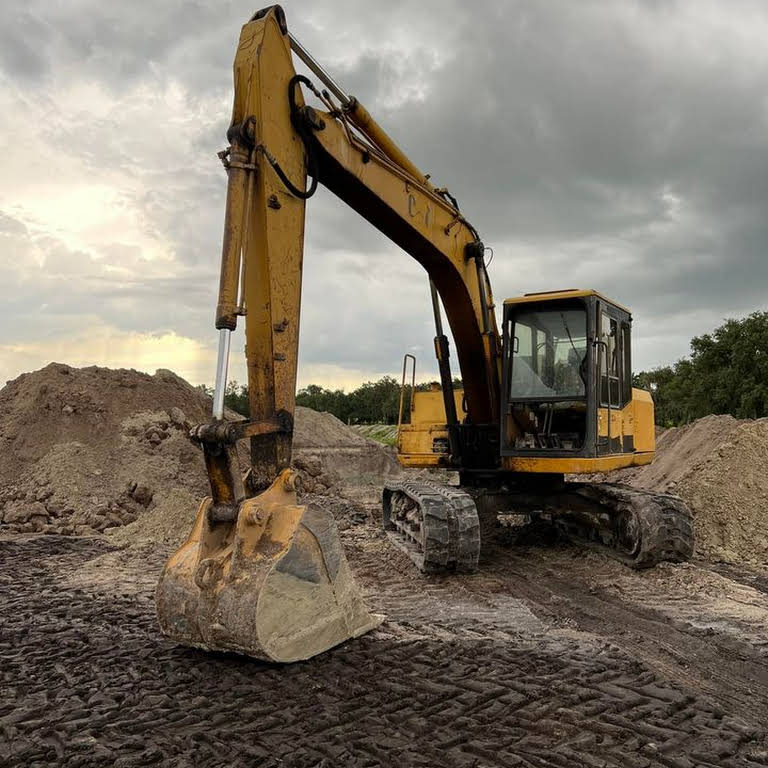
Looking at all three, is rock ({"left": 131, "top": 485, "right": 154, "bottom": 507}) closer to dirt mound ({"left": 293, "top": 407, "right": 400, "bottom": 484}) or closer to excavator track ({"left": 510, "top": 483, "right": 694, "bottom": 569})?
excavator track ({"left": 510, "top": 483, "right": 694, "bottom": 569})

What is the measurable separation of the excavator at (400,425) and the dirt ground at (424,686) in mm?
392

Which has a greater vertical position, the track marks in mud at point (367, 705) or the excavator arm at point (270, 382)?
the excavator arm at point (270, 382)

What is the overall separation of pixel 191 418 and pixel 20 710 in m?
11.9

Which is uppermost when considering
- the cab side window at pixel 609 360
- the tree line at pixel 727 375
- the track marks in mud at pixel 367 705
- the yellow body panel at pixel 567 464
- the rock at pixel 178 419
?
the tree line at pixel 727 375

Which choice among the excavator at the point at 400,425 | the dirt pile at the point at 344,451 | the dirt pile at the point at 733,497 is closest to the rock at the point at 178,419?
the excavator at the point at 400,425

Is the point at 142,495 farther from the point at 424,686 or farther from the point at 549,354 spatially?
the point at 424,686

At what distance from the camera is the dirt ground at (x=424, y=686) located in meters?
3.36

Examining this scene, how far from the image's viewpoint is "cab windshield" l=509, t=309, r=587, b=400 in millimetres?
7441

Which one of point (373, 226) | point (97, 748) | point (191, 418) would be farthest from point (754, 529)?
point (191, 418)

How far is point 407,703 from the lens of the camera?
3.84 meters

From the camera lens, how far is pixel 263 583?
415 centimetres

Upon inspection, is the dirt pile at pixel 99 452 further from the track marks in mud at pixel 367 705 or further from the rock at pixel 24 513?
the track marks in mud at pixel 367 705

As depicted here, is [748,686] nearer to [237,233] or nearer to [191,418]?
[237,233]

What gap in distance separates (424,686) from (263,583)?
1053mm
